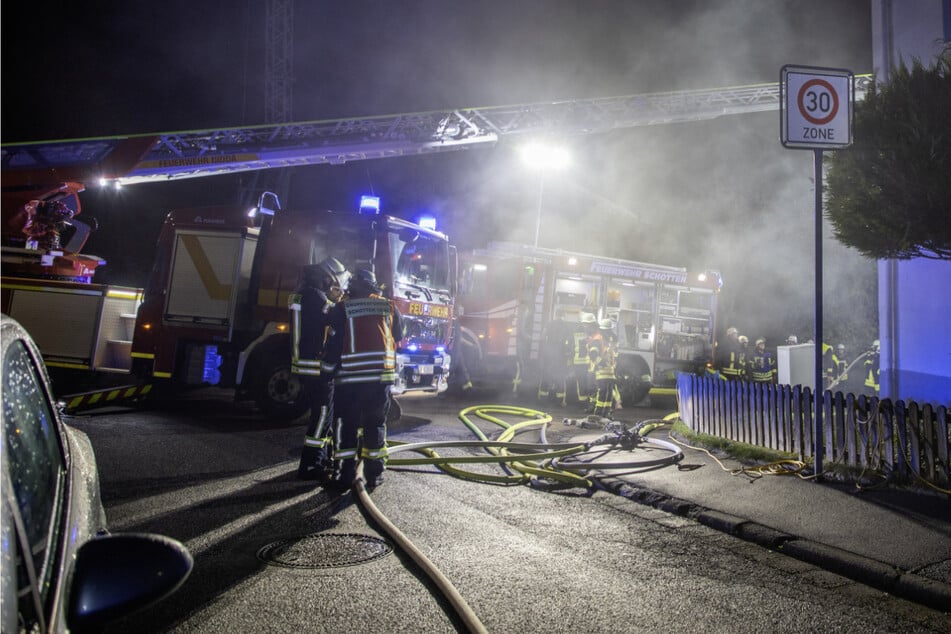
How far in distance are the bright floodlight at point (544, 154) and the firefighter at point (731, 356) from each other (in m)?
7.66

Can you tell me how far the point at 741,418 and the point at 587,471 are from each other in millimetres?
2294

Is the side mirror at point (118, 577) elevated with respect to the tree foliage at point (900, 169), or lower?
lower

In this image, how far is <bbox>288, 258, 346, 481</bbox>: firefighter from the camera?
5801 mm

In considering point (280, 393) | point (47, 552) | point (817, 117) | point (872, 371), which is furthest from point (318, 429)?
point (872, 371)

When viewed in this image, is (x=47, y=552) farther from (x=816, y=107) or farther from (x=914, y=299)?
(x=914, y=299)

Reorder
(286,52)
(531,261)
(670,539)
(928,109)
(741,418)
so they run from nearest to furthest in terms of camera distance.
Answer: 1. (670,539)
2. (928,109)
3. (741,418)
4. (531,261)
5. (286,52)

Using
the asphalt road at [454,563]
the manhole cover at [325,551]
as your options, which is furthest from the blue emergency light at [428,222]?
the manhole cover at [325,551]

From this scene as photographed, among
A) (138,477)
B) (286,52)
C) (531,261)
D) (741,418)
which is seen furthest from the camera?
(286,52)

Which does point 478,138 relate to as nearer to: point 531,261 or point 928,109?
point 531,261

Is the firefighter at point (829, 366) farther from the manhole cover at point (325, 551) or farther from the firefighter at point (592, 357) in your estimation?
the manhole cover at point (325, 551)

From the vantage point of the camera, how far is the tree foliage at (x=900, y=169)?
20.0 feet

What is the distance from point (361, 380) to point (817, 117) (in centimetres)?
495

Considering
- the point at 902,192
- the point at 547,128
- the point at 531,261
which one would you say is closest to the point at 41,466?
the point at 902,192

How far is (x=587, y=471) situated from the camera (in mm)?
6453
